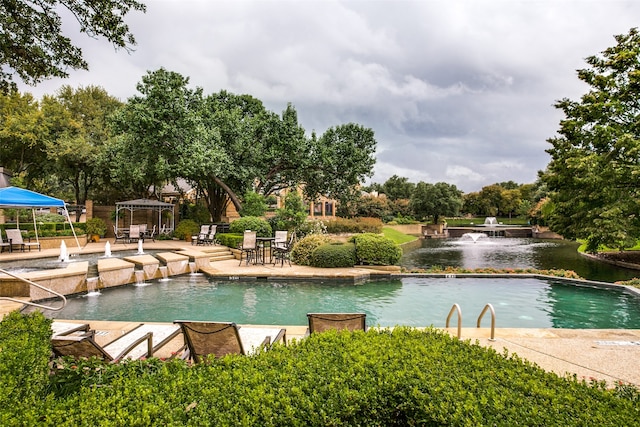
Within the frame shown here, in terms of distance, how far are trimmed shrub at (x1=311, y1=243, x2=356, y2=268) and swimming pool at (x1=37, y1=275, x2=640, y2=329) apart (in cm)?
140

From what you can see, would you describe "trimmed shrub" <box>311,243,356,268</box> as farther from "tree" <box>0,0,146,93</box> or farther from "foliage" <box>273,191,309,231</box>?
"tree" <box>0,0,146,93</box>

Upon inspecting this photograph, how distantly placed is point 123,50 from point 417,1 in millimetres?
7295

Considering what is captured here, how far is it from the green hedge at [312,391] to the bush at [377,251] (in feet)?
30.1

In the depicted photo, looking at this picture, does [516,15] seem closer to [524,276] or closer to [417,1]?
[417,1]

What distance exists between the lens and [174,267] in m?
11.7

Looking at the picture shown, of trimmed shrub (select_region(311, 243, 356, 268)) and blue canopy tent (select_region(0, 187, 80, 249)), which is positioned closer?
blue canopy tent (select_region(0, 187, 80, 249))

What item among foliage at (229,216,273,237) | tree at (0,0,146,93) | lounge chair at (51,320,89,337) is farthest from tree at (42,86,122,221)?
lounge chair at (51,320,89,337)

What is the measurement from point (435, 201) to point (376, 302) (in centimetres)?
4089

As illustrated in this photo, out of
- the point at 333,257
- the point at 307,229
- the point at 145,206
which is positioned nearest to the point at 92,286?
the point at 333,257

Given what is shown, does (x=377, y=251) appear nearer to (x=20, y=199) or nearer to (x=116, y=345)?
(x=116, y=345)

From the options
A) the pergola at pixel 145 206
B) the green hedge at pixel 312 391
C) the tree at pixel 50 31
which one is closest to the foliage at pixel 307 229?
the pergola at pixel 145 206

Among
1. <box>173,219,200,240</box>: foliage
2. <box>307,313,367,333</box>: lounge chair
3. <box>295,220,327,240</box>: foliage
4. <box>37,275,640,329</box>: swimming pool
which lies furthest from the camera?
<box>173,219,200,240</box>: foliage

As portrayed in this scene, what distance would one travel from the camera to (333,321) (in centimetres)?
442

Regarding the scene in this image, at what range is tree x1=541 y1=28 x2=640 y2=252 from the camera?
14.7 metres
